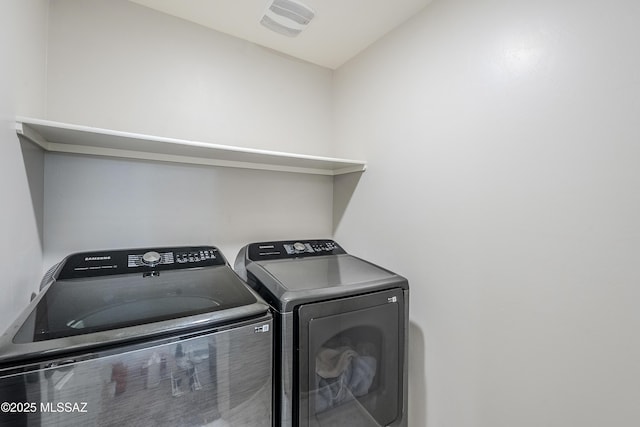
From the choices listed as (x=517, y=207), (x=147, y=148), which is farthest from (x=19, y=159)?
(x=517, y=207)

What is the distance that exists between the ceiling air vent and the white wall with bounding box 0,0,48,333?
0.95 metres

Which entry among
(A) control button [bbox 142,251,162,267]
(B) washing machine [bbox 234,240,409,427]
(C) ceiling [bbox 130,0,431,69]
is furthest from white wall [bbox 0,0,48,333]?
(B) washing machine [bbox 234,240,409,427]

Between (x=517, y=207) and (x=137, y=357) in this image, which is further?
(x=517, y=207)

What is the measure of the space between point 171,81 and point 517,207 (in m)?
1.73

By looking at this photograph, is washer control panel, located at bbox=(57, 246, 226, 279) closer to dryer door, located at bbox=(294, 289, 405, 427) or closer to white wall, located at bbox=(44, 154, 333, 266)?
white wall, located at bbox=(44, 154, 333, 266)

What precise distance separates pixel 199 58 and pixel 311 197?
1057mm

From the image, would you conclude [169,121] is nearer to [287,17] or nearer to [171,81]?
[171,81]

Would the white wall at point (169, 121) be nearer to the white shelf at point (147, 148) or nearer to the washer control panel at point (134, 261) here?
the white shelf at point (147, 148)

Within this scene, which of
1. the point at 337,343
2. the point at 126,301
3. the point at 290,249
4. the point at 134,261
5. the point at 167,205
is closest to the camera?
the point at 126,301

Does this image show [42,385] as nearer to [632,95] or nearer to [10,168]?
[10,168]

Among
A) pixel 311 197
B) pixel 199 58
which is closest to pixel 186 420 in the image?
pixel 311 197

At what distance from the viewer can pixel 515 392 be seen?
1.01 m

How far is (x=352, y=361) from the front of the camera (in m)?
1.12

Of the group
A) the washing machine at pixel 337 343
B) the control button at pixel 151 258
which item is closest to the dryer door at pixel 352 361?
the washing machine at pixel 337 343
